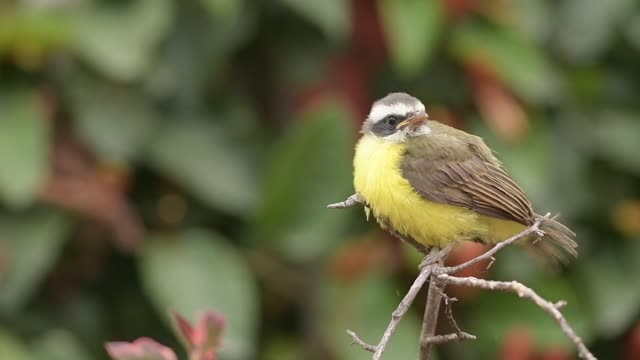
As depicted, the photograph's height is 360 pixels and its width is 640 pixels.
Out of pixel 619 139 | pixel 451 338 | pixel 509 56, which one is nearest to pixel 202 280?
pixel 509 56

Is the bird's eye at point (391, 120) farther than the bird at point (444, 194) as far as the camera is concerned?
Yes

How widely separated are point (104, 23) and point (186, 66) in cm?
28

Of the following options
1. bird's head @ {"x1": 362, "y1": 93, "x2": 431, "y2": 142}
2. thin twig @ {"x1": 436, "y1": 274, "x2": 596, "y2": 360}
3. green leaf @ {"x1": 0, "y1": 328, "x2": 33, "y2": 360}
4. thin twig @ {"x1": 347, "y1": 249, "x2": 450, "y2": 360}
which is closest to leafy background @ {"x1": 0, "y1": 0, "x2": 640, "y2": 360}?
green leaf @ {"x1": 0, "y1": 328, "x2": 33, "y2": 360}

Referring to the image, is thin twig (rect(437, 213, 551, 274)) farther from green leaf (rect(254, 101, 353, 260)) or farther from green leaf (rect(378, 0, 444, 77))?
green leaf (rect(378, 0, 444, 77))

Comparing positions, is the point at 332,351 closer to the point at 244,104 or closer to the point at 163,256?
the point at 163,256

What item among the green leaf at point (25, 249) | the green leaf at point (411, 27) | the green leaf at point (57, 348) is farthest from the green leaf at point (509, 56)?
the green leaf at point (57, 348)

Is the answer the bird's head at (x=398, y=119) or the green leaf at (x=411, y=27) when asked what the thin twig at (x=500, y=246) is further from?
the green leaf at (x=411, y=27)

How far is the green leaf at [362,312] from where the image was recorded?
3.53 m

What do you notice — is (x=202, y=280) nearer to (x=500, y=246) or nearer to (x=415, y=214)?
(x=415, y=214)

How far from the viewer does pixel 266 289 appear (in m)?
3.94

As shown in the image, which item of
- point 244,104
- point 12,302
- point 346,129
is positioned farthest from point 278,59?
point 12,302

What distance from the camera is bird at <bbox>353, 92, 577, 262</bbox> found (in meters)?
1.67

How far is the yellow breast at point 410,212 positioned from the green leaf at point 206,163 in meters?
1.91

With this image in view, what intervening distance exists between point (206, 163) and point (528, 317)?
3.60 feet
